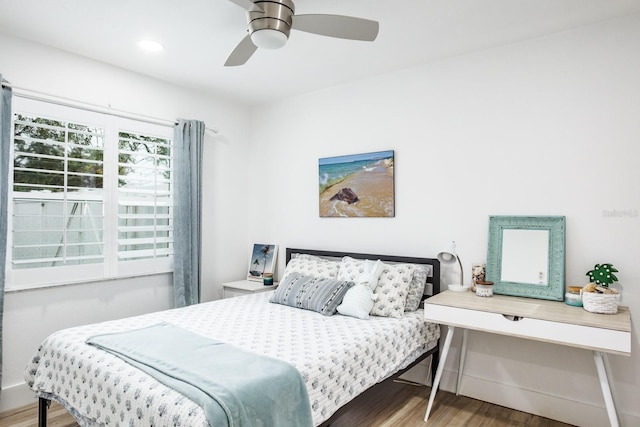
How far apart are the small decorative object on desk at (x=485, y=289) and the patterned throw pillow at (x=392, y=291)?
496mm

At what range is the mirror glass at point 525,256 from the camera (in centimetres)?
273

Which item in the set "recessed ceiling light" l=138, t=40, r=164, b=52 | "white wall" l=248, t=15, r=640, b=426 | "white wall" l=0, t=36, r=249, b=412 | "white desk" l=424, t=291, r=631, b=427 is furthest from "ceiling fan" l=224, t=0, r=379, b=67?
"white wall" l=0, t=36, r=249, b=412

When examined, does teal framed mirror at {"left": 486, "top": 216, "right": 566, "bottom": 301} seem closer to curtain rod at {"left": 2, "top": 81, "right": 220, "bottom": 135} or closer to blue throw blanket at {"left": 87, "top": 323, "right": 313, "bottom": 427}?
blue throw blanket at {"left": 87, "top": 323, "right": 313, "bottom": 427}

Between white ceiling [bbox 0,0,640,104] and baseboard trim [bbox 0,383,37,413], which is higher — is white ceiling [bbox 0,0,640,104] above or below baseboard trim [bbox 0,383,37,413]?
above

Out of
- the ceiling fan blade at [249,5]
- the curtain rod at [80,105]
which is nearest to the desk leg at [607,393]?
the ceiling fan blade at [249,5]

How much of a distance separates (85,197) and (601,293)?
364 cm

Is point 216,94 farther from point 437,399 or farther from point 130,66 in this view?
point 437,399

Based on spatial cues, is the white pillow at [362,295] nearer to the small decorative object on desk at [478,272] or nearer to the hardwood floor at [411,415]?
the hardwood floor at [411,415]

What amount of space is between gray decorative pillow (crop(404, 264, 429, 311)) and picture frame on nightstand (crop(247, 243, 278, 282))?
1.70 metres

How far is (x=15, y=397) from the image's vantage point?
279 centimetres

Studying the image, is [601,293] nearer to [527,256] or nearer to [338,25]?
[527,256]

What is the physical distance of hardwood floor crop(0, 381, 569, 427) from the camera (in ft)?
8.50

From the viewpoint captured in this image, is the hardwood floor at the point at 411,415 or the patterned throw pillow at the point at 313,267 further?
the patterned throw pillow at the point at 313,267

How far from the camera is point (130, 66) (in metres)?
3.34
